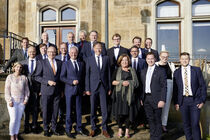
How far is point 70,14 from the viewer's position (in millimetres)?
10508

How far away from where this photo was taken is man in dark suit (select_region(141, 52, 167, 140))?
4.29 m

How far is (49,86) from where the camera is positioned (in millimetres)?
4613

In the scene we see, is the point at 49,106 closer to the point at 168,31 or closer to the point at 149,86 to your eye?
the point at 149,86

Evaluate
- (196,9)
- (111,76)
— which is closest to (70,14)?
(196,9)

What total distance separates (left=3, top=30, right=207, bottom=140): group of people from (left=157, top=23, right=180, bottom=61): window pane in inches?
188

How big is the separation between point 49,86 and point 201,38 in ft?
24.2

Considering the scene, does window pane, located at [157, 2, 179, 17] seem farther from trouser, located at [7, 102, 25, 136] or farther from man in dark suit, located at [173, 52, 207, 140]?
trouser, located at [7, 102, 25, 136]

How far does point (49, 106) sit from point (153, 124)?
226 cm

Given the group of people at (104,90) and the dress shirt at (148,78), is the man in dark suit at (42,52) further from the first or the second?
the dress shirt at (148,78)

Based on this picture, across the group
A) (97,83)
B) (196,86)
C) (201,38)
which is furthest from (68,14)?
(196,86)

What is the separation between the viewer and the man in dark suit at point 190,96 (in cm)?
425

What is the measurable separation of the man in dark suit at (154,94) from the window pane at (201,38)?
221 inches

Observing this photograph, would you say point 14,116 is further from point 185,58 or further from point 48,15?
point 48,15

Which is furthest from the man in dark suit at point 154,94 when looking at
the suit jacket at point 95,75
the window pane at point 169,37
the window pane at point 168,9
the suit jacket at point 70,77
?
the window pane at point 168,9
